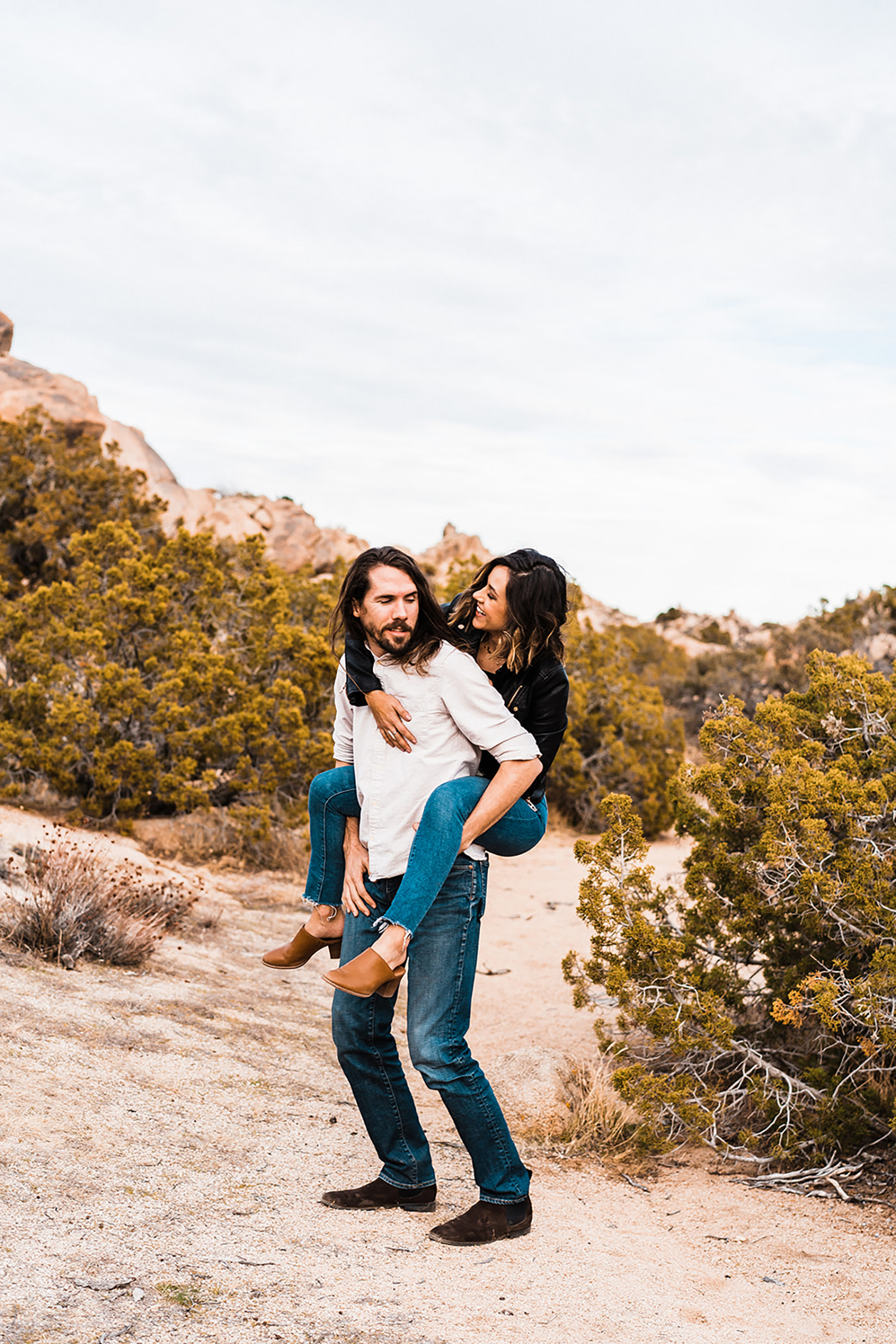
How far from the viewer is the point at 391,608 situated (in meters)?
3.26

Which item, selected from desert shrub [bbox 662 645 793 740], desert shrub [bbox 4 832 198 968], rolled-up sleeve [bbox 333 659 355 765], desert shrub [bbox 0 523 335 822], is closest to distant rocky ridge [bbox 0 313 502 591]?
desert shrub [bbox 662 645 793 740]

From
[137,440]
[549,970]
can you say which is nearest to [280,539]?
[137,440]

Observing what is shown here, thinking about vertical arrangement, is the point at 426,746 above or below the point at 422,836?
above

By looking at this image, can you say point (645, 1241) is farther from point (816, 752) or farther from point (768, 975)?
point (816, 752)

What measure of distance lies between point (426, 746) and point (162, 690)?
717 cm

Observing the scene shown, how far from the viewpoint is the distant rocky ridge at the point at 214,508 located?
22625 mm

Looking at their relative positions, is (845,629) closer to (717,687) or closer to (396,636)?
(717,687)

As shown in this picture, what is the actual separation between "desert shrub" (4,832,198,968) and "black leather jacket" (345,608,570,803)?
10.1 ft

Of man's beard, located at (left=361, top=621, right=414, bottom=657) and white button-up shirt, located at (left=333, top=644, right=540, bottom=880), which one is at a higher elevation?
man's beard, located at (left=361, top=621, right=414, bottom=657)

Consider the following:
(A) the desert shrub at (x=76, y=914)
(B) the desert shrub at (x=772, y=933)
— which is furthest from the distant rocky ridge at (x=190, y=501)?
(B) the desert shrub at (x=772, y=933)

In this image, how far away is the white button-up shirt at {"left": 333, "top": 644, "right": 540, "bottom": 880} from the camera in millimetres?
3160

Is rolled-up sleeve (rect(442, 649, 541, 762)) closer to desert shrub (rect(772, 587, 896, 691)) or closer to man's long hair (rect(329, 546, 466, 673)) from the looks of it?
man's long hair (rect(329, 546, 466, 673))

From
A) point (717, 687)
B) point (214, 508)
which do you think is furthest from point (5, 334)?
point (717, 687)

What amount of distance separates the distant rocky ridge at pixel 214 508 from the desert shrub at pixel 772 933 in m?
11.0
